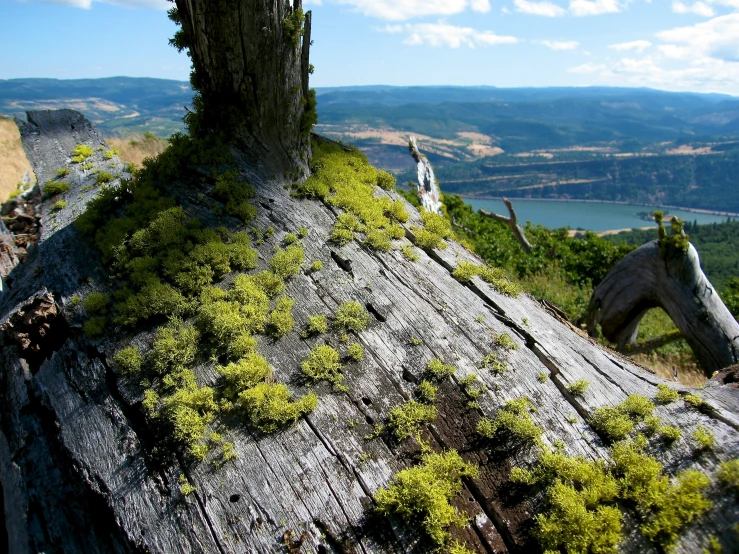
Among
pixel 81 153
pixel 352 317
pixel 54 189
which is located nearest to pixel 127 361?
pixel 352 317

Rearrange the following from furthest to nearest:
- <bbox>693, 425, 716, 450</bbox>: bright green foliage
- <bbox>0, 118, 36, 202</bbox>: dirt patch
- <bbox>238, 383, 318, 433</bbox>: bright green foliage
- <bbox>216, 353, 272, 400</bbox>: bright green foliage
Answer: <bbox>0, 118, 36, 202</bbox>: dirt patch, <bbox>216, 353, 272, 400</bbox>: bright green foliage, <bbox>238, 383, 318, 433</bbox>: bright green foliage, <bbox>693, 425, 716, 450</bbox>: bright green foliage

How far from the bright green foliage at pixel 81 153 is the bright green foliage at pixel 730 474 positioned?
986cm

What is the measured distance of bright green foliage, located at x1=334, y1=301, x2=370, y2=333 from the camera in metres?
4.32

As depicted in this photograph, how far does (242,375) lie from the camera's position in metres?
3.80

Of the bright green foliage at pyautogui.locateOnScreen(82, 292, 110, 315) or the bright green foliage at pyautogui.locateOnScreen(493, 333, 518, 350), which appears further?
the bright green foliage at pyautogui.locateOnScreen(82, 292, 110, 315)

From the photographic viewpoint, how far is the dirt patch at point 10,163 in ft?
57.5

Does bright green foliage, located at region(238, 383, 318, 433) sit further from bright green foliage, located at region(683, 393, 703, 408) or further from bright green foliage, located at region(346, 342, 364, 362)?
bright green foliage, located at region(683, 393, 703, 408)

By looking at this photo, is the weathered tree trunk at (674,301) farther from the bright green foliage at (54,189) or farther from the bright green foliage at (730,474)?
the bright green foliage at (54,189)

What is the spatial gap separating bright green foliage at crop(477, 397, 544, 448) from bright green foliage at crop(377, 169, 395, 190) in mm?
4087

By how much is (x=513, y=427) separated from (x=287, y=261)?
3006mm

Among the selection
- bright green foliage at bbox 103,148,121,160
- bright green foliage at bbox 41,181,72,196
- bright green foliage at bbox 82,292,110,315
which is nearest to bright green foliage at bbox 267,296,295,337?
bright green foliage at bbox 82,292,110,315

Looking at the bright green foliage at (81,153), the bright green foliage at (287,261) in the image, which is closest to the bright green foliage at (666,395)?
the bright green foliage at (287,261)

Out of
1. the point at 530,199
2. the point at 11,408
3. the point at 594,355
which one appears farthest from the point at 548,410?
the point at 530,199

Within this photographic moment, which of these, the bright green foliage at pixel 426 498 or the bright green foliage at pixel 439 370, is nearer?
the bright green foliage at pixel 426 498
